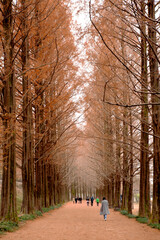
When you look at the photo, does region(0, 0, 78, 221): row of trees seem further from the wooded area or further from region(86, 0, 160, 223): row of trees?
Answer: region(86, 0, 160, 223): row of trees

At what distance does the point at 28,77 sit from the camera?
33.9 ft

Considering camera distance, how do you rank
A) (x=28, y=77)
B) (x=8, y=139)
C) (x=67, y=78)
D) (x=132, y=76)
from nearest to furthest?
(x=8, y=139)
(x=28, y=77)
(x=132, y=76)
(x=67, y=78)

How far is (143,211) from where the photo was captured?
11.8 metres

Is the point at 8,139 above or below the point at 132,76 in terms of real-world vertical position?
below

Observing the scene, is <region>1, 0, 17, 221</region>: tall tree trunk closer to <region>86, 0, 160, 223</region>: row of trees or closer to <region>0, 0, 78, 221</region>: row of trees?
<region>0, 0, 78, 221</region>: row of trees

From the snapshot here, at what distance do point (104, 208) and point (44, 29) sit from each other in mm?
8462

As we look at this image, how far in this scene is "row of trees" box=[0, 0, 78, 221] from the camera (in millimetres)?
9023

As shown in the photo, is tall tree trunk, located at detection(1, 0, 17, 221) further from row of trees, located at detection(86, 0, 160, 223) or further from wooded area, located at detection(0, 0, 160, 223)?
row of trees, located at detection(86, 0, 160, 223)

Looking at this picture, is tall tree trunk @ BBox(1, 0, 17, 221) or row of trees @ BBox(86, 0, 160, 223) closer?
row of trees @ BBox(86, 0, 160, 223)

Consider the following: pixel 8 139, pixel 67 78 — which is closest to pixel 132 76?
pixel 67 78

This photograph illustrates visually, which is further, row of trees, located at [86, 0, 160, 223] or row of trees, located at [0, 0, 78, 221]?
row of trees, located at [0, 0, 78, 221]

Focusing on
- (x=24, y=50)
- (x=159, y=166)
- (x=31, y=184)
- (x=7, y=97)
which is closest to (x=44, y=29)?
(x=24, y=50)

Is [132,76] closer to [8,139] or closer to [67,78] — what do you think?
[67,78]

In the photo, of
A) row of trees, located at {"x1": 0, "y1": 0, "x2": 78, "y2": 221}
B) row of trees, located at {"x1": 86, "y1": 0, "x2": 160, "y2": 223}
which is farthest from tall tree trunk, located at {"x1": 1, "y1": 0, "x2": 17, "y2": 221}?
row of trees, located at {"x1": 86, "y1": 0, "x2": 160, "y2": 223}
